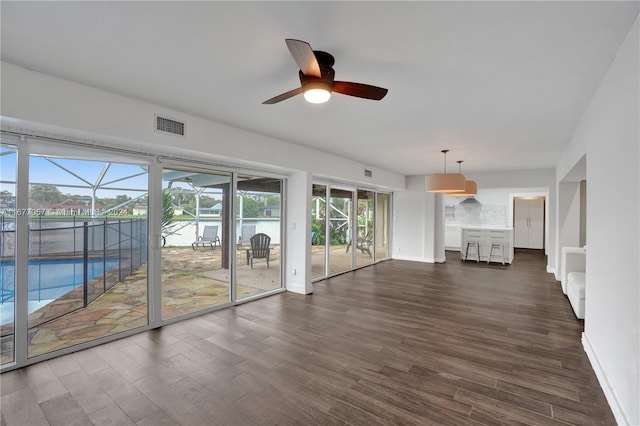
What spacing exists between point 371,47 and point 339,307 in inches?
138

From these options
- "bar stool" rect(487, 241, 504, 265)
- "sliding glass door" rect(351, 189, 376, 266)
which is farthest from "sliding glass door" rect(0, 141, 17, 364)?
"bar stool" rect(487, 241, 504, 265)

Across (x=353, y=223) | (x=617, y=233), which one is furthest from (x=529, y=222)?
(x=617, y=233)

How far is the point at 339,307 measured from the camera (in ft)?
14.9

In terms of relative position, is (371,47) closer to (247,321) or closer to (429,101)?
(429,101)

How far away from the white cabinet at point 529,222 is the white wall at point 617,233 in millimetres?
10030

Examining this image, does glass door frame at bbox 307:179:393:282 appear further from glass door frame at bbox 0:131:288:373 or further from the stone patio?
glass door frame at bbox 0:131:288:373

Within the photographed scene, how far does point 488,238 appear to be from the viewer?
29.1 feet

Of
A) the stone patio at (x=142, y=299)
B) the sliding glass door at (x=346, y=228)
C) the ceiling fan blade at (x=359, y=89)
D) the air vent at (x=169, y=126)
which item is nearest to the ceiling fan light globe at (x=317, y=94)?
the ceiling fan blade at (x=359, y=89)

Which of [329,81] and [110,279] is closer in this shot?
[329,81]

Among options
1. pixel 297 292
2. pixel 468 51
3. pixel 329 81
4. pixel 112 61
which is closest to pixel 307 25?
pixel 329 81

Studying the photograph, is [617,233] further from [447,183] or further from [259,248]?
[259,248]

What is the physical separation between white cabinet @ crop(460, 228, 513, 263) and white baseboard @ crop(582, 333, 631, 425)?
6.02m

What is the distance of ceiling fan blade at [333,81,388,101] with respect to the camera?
2158 millimetres

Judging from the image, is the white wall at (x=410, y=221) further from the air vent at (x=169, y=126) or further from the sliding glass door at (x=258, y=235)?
the air vent at (x=169, y=126)
